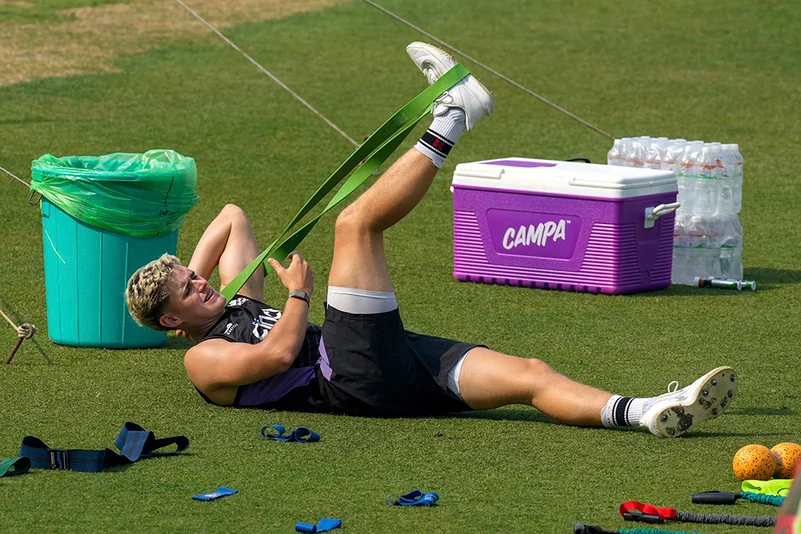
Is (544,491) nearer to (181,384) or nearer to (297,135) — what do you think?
(181,384)

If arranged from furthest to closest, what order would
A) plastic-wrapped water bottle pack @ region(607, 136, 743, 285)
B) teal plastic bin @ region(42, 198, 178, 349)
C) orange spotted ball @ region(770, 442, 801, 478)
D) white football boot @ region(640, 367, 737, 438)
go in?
plastic-wrapped water bottle pack @ region(607, 136, 743, 285) → teal plastic bin @ region(42, 198, 178, 349) → white football boot @ region(640, 367, 737, 438) → orange spotted ball @ region(770, 442, 801, 478)

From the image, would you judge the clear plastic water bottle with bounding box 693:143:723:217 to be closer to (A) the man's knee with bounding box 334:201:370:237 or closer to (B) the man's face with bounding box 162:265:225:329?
(A) the man's knee with bounding box 334:201:370:237

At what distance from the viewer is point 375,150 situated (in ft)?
16.9

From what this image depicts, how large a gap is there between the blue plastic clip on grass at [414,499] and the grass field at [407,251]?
0.04 metres

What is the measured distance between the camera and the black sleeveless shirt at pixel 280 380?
15.6 ft

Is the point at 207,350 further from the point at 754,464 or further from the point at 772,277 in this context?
the point at 772,277

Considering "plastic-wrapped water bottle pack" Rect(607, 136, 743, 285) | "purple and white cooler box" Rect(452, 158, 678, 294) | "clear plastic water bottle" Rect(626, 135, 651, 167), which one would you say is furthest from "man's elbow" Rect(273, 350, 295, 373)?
"clear plastic water bottle" Rect(626, 135, 651, 167)

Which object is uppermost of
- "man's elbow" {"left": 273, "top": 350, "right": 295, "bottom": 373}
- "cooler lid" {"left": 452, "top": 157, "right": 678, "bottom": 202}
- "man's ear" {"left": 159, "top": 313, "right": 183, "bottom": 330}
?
"cooler lid" {"left": 452, "top": 157, "right": 678, "bottom": 202}

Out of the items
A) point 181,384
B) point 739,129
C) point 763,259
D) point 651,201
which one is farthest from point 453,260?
point 739,129

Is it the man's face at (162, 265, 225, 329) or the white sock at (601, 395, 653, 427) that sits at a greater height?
the man's face at (162, 265, 225, 329)

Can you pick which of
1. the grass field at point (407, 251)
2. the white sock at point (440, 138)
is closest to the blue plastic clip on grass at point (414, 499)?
the grass field at point (407, 251)

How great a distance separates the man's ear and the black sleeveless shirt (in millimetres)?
108

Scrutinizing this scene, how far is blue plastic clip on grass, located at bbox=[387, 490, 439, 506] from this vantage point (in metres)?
3.87

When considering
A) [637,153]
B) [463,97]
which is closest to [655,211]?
[637,153]
